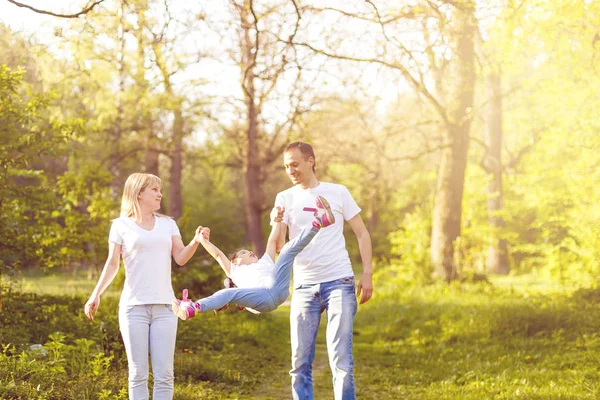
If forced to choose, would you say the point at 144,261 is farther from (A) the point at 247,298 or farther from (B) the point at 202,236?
(A) the point at 247,298

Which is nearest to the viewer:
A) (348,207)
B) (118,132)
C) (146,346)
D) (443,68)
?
(146,346)

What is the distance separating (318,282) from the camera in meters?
5.84

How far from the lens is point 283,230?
236 inches

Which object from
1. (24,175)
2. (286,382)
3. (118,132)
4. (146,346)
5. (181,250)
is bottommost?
(286,382)

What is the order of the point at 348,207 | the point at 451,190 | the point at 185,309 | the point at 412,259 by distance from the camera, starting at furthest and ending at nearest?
the point at 412,259
the point at 451,190
the point at 348,207
the point at 185,309

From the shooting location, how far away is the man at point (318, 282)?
226 inches

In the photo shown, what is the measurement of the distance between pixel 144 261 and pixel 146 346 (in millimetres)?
612

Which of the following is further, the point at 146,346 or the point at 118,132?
the point at 118,132

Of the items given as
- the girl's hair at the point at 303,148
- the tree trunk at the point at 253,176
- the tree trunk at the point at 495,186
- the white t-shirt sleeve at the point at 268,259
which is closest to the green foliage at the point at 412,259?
the tree trunk at the point at 253,176

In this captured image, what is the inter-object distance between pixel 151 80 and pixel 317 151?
19.3ft

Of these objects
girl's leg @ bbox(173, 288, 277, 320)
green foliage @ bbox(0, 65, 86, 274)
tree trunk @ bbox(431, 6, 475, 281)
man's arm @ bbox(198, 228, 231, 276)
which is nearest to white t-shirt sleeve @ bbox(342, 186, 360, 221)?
girl's leg @ bbox(173, 288, 277, 320)

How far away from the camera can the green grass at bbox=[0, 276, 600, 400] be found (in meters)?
8.34

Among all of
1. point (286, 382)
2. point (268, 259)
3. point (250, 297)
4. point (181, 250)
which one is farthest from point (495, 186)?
point (181, 250)

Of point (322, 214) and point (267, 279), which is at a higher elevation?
point (322, 214)
